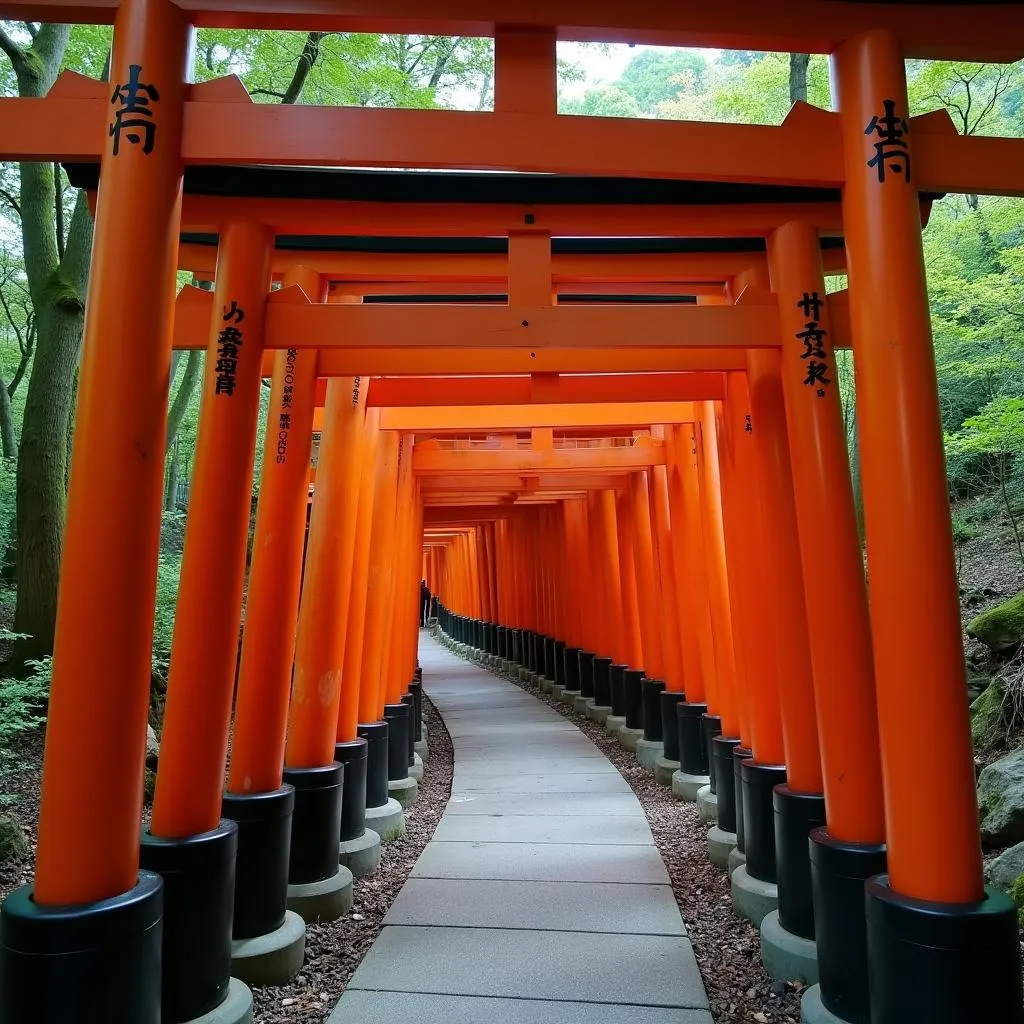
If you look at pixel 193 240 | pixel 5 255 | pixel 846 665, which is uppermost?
pixel 5 255

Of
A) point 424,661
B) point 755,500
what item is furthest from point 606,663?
point 424,661

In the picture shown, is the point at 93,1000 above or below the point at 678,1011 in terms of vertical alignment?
above

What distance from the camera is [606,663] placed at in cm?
1145

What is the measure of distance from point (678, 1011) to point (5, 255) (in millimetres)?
18080

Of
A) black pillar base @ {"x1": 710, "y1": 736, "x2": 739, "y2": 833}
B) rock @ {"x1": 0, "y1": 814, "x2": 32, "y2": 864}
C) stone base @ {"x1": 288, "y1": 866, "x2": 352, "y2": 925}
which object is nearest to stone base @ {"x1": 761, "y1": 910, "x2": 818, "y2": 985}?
black pillar base @ {"x1": 710, "y1": 736, "x2": 739, "y2": 833}

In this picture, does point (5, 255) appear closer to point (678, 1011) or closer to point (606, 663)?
point (606, 663)

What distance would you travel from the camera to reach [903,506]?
2699mm

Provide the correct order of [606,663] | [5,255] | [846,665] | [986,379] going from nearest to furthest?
[846,665] → [606,663] → [986,379] → [5,255]

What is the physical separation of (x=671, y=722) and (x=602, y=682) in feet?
12.3

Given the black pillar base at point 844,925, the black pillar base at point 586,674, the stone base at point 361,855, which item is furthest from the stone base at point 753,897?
the black pillar base at point 586,674

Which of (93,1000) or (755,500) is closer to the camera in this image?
(93,1000)

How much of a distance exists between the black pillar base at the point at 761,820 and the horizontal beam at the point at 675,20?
3.46 metres

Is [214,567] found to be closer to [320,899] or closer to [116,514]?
[116,514]

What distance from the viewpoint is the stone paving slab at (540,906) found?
4262 millimetres
